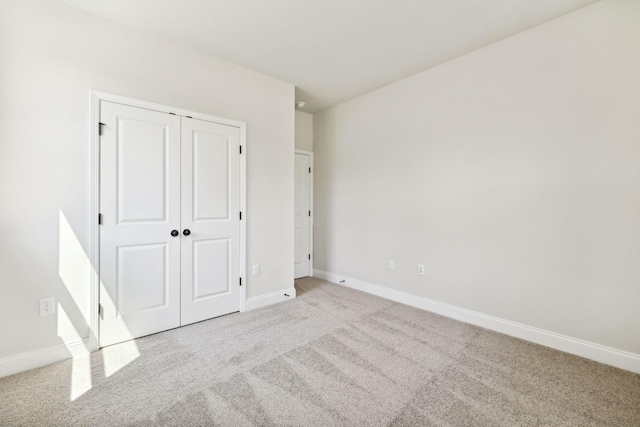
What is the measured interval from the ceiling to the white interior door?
160 centimetres

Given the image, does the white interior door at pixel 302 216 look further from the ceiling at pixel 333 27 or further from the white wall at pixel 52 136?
the white wall at pixel 52 136

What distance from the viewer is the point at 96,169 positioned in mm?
2225

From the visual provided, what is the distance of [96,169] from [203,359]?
175 cm

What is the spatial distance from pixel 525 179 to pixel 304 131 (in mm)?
3132

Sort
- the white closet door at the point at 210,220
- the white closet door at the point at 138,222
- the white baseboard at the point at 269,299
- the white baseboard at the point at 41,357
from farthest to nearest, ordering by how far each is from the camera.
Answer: the white baseboard at the point at 269,299, the white closet door at the point at 210,220, the white closet door at the point at 138,222, the white baseboard at the point at 41,357

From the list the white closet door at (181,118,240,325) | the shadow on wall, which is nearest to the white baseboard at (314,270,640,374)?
the white closet door at (181,118,240,325)

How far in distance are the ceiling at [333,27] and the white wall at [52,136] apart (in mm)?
244

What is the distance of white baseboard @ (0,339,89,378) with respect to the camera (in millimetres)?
1916

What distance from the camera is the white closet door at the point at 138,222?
7.52 feet

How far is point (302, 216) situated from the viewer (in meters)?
4.53

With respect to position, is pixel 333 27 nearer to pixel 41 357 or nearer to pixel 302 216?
pixel 302 216

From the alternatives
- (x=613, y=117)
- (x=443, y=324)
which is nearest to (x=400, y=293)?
(x=443, y=324)

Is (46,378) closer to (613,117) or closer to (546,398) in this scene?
(546,398)

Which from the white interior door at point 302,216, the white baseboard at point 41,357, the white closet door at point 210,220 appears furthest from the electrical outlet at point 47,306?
the white interior door at point 302,216
